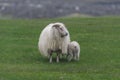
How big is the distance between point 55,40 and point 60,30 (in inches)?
31.8

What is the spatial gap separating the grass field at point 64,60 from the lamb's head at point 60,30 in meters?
1.71

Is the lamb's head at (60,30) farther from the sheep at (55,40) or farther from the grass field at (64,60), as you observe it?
the grass field at (64,60)

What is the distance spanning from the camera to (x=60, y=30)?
28.1 m

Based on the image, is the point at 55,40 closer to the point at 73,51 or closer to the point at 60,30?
the point at 60,30

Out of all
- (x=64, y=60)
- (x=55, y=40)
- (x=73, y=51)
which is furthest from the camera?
(x=64, y=60)

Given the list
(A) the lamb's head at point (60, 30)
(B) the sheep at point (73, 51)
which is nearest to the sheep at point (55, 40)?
(A) the lamb's head at point (60, 30)

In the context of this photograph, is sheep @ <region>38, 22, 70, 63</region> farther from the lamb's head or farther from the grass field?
the grass field

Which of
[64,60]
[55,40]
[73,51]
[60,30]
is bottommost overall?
[64,60]

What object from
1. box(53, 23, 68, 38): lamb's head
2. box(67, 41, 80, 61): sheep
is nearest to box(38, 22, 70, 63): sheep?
box(53, 23, 68, 38): lamb's head

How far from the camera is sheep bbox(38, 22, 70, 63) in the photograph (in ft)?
92.7

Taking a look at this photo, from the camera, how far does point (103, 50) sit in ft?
108

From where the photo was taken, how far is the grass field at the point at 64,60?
24297mm

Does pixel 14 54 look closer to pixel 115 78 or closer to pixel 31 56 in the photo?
pixel 31 56

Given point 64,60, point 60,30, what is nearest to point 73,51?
point 64,60
